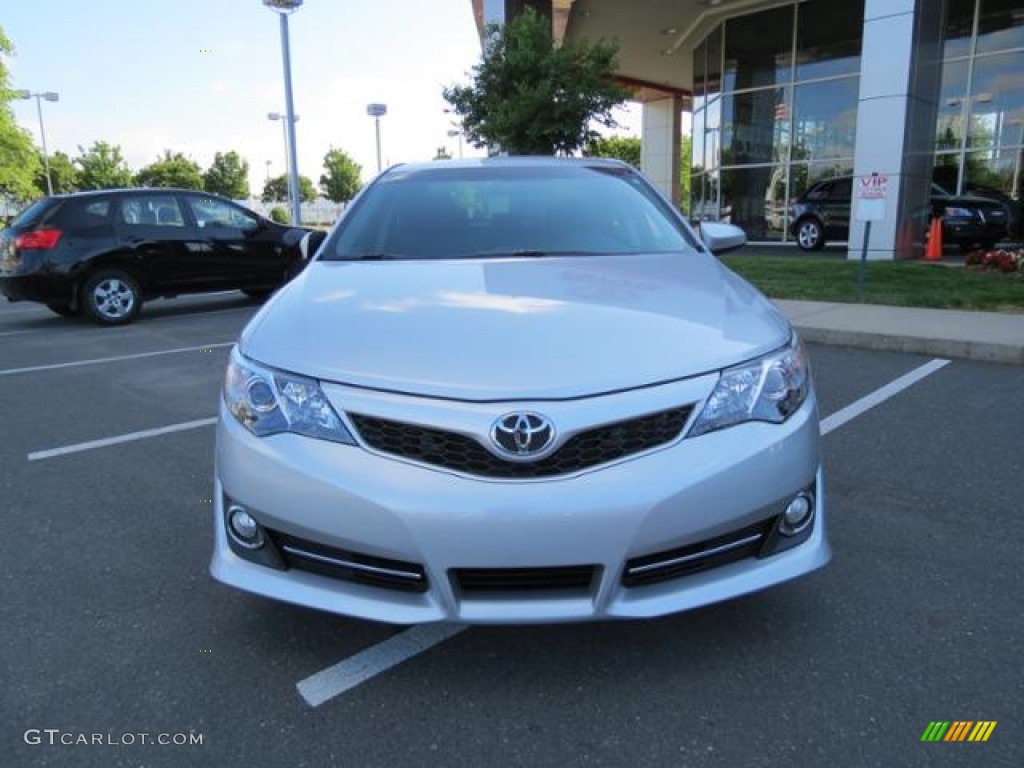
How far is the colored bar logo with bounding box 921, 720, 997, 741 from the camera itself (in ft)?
6.55

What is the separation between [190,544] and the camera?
10.5 ft

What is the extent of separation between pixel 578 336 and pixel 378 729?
3.92 feet

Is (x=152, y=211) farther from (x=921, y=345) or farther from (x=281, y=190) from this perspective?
(x=281, y=190)

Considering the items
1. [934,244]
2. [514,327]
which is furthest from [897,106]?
[514,327]

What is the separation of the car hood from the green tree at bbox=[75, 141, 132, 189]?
68035mm

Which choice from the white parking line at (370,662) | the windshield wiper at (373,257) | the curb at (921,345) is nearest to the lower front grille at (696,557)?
the white parking line at (370,662)

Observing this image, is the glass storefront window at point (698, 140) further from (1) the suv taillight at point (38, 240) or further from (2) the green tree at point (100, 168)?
(2) the green tree at point (100, 168)

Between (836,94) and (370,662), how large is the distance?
20103 mm

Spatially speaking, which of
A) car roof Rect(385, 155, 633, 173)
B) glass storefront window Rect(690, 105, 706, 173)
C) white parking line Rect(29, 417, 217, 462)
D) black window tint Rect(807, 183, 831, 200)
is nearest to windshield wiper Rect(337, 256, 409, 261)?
car roof Rect(385, 155, 633, 173)

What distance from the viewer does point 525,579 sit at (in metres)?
2.03

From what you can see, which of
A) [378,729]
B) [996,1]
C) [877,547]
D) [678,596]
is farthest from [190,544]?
[996,1]

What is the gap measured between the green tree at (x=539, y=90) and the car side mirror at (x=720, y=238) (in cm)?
1256

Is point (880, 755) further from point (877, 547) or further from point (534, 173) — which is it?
point (534, 173)

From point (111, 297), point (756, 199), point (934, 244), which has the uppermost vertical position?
point (756, 199)
